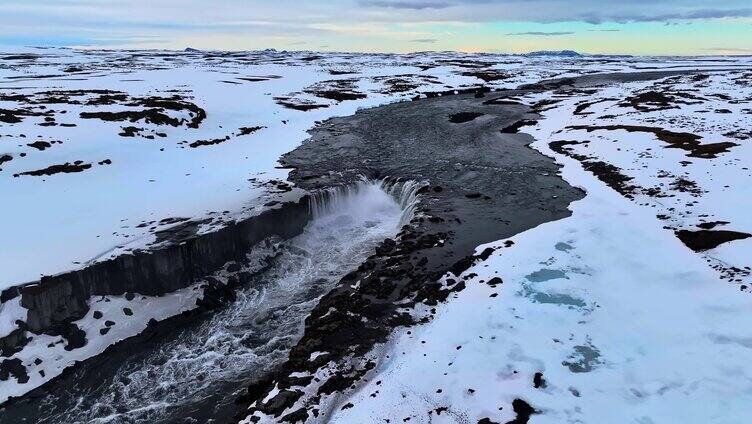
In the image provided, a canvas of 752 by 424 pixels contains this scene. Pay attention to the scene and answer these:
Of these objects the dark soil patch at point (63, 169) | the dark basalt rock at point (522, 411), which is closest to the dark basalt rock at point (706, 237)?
the dark basalt rock at point (522, 411)

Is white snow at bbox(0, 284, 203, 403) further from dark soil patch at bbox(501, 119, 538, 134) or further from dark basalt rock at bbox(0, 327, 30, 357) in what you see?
dark soil patch at bbox(501, 119, 538, 134)

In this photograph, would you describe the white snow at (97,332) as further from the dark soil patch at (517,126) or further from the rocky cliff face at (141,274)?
the dark soil patch at (517,126)

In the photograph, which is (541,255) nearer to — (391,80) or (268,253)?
(268,253)

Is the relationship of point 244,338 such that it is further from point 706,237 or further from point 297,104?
point 297,104

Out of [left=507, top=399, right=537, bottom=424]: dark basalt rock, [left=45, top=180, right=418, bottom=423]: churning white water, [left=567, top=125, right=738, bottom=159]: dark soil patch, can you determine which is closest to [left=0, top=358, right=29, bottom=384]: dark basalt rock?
[left=45, top=180, right=418, bottom=423]: churning white water

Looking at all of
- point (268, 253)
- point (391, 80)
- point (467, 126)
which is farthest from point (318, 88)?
point (268, 253)

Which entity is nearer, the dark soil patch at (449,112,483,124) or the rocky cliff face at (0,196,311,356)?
the rocky cliff face at (0,196,311,356)
